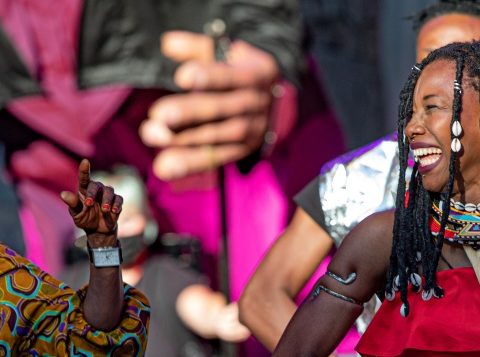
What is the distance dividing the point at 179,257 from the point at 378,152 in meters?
2.09

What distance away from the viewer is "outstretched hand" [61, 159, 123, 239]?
241cm

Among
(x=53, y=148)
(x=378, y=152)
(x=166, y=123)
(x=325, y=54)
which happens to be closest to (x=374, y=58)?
(x=325, y=54)

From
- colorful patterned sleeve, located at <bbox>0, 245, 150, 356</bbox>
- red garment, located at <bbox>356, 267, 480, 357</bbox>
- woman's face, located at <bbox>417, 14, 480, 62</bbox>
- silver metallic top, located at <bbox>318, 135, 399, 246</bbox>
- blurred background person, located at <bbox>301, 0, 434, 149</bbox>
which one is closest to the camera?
red garment, located at <bbox>356, 267, 480, 357</bbox>

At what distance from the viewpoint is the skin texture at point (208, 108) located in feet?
16.2

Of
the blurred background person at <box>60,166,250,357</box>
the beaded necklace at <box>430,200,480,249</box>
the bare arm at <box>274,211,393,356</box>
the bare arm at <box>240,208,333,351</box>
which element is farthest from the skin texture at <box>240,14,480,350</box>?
the blurred background person at <box>60,166,250,357</box>

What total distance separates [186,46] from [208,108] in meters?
0.28

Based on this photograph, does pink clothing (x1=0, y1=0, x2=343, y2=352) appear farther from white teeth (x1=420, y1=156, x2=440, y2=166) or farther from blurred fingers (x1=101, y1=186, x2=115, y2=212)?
white teeth (x1=420, y1=156, x2=440, y2=166)

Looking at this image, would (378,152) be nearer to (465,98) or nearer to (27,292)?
(465,98)

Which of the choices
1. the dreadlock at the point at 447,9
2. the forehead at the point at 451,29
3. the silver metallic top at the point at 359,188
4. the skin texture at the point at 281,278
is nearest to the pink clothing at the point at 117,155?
the dreadlock at the point at 447,9

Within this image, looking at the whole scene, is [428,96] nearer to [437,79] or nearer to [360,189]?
[437,79]

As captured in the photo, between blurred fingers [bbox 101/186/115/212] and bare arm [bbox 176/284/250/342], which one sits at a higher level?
blurred fingers [bbox 101/186/115/212]

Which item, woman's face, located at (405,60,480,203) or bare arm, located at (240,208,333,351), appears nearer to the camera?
woman's face, located at (405,60,480,203)

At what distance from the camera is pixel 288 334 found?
8.33 feet

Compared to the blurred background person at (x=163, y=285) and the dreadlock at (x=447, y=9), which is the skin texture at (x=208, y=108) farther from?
the dreadlock at (x=447, y=9)
